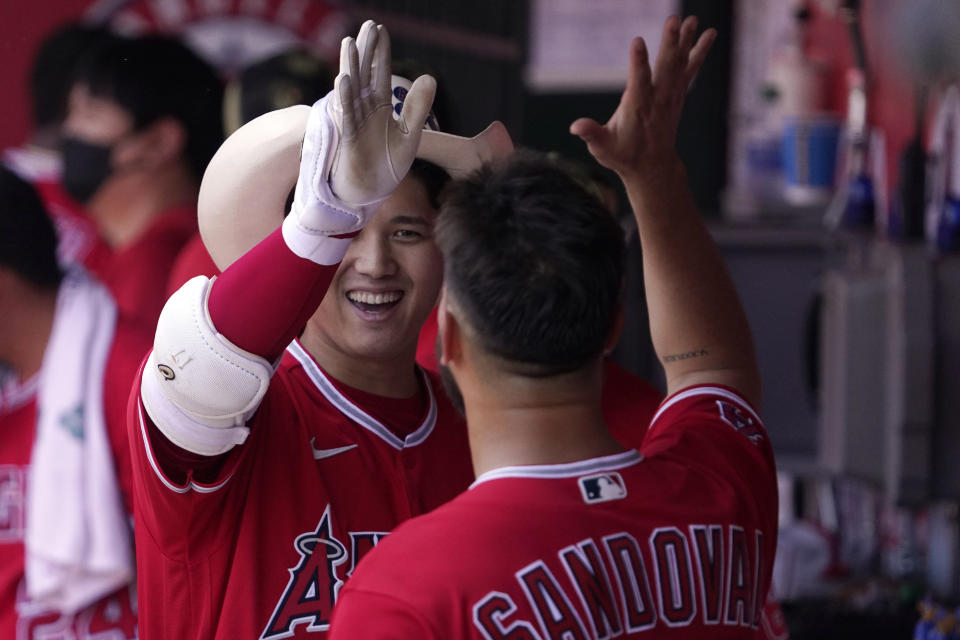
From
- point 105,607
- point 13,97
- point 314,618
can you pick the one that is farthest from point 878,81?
point 314,618

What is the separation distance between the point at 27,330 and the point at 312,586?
1424 mm

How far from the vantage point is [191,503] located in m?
1.10

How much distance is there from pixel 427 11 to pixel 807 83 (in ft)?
4.45

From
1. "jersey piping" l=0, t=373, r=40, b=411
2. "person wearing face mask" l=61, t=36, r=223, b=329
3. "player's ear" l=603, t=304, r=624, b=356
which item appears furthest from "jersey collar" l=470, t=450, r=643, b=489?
"person wearing face mask" l=61, t=36, r=223, b=329

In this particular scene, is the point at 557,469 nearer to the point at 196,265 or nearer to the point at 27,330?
the point at 196,265

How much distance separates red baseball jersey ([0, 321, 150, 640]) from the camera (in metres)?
2.17

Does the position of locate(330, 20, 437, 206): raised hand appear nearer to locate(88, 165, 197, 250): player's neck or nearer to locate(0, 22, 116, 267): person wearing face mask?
locate(88, 165, 197, 250): player's neck

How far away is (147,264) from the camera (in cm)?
300

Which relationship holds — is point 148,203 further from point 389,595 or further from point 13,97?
point 389,595

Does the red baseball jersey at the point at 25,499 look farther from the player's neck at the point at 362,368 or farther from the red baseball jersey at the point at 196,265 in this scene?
the player's neck at the point at 362,368

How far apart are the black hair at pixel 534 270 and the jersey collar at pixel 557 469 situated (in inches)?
3.2

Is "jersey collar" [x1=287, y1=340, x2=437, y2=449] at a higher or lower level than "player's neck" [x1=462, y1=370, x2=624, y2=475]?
lower

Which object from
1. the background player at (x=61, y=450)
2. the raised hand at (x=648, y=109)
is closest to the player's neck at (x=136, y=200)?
Answer: the background player at (x=61, y=450)

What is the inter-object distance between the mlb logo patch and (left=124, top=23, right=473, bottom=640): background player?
288mm
